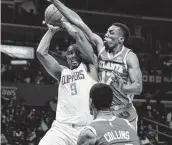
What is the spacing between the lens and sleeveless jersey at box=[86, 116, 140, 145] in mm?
4078

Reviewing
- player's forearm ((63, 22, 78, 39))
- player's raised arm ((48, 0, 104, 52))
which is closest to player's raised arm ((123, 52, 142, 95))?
player's raised arm ((48, 0, 104, 52))

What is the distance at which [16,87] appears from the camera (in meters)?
17.5

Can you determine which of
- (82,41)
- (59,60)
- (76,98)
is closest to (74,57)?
(82,41)

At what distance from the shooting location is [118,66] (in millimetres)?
5883

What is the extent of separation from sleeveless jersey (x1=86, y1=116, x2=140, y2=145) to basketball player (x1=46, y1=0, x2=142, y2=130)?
1.56 meters

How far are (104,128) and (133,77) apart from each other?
1750mm

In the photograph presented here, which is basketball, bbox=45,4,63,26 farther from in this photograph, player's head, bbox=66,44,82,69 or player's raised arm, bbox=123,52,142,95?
player's raised arm, bbox=123,52,142,95

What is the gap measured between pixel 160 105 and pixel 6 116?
587cm

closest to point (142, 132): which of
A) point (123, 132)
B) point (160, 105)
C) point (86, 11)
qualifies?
point (160, 105)

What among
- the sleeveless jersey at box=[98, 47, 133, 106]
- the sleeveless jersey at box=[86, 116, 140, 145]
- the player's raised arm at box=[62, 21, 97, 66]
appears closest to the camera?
the sleeveless jersey at box=[86, 116, 140, 145]

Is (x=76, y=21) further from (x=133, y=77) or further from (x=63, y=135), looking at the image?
(x=63, y=135)

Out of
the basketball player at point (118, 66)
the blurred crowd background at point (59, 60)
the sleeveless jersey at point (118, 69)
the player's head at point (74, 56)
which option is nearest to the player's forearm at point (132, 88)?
the basketball player at point (118, 66)

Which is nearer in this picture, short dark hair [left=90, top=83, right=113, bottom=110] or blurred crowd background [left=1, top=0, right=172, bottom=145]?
short dark hair [left=90, top=83, right=113, bottom=110]

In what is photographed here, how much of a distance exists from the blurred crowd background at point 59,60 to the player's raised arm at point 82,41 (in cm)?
876
